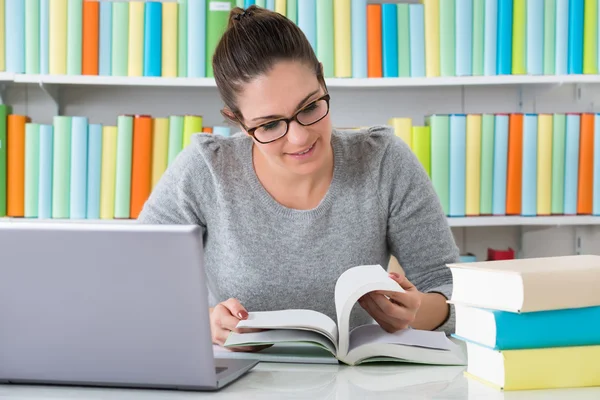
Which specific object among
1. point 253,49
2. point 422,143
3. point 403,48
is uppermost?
point 403,48

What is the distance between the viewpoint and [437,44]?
222 centimetres

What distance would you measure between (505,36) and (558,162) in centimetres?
41

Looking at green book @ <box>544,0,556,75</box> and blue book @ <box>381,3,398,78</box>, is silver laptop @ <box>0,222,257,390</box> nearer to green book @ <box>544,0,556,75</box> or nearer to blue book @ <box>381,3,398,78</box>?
blue book @ <box>381,3,398,78</box>

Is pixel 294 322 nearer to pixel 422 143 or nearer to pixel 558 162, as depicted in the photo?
pixel 422 143

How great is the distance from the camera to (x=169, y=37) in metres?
2.21

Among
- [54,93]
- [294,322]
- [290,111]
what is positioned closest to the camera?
[294,322]

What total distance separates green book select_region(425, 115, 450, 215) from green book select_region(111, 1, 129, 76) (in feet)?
3.08

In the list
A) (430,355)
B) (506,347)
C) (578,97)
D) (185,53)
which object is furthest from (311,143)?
(578,97)

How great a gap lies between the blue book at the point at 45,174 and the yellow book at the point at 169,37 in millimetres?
396

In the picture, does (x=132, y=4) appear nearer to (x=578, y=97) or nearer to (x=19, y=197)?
(x=19, y=197)

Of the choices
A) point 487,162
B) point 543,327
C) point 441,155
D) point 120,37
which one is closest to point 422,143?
point 441,155

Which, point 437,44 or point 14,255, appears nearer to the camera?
point 14,255

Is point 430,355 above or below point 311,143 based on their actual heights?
below

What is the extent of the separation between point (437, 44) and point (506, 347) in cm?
152
